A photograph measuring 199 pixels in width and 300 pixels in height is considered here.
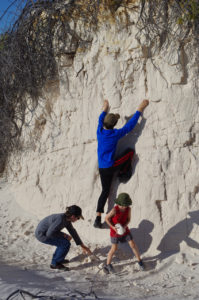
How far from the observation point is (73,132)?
525cm

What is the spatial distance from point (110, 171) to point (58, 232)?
1100mm

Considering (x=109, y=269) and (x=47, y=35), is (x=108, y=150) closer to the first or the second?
(x=109, y=269)

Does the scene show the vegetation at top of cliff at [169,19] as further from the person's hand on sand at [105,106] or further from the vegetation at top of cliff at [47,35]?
the person's hand on sand at [105,106]

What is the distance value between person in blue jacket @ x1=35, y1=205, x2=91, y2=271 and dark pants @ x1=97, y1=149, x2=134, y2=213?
638mm

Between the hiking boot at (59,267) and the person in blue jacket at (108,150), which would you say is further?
the person in blue jacket at (108,150)

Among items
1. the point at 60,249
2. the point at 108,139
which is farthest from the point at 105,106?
the point at 60,249

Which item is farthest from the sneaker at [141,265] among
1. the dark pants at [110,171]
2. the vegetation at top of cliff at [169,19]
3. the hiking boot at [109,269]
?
the vegetation at top of cliff at [169,19]

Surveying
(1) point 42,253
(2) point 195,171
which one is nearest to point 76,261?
(1) point 42,253

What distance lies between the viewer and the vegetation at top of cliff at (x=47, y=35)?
434 cm

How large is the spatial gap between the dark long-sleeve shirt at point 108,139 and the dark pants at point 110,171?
8 cm

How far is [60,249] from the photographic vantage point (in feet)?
13.4

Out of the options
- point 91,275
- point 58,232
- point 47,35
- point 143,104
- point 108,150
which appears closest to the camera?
point 91,275

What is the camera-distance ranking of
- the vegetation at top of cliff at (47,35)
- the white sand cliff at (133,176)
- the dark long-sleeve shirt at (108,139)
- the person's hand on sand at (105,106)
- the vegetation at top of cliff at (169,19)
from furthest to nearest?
the person's hand on sand at (105,106) → the dark long-sleeve shirt at (108,139) → the vegetation at top of cliff at (47,35) → the vegetation at top of cliff at (169,19) → the white sand cliff at (133,176)

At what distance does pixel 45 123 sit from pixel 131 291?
3242mm
